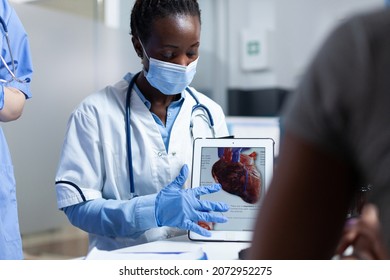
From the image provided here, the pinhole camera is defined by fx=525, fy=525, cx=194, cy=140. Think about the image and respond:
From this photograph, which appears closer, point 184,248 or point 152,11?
point 184,248

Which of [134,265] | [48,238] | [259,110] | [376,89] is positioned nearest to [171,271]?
[134,265]

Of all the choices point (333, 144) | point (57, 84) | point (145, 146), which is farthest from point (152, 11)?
point (333, 144)

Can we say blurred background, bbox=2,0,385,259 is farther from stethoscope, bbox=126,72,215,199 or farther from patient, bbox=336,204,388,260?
patient, bbox=336,204,388,260

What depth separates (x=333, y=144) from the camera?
31 centimetres

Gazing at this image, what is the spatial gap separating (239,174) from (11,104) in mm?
452

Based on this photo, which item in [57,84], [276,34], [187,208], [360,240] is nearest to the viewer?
[360,240]

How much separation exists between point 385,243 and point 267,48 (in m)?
2.83

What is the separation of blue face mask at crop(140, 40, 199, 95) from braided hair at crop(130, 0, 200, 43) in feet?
0.20

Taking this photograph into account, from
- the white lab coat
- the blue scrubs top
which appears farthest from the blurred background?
the blue scrubs top

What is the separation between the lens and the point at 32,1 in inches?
61.4

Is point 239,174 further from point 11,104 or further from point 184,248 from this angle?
point 11,104

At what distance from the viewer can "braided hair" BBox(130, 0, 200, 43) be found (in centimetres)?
108

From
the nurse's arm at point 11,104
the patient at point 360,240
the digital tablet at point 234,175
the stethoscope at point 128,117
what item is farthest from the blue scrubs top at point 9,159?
the patient at point 360,240

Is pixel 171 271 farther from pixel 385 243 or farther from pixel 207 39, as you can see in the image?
pixel 207 39
